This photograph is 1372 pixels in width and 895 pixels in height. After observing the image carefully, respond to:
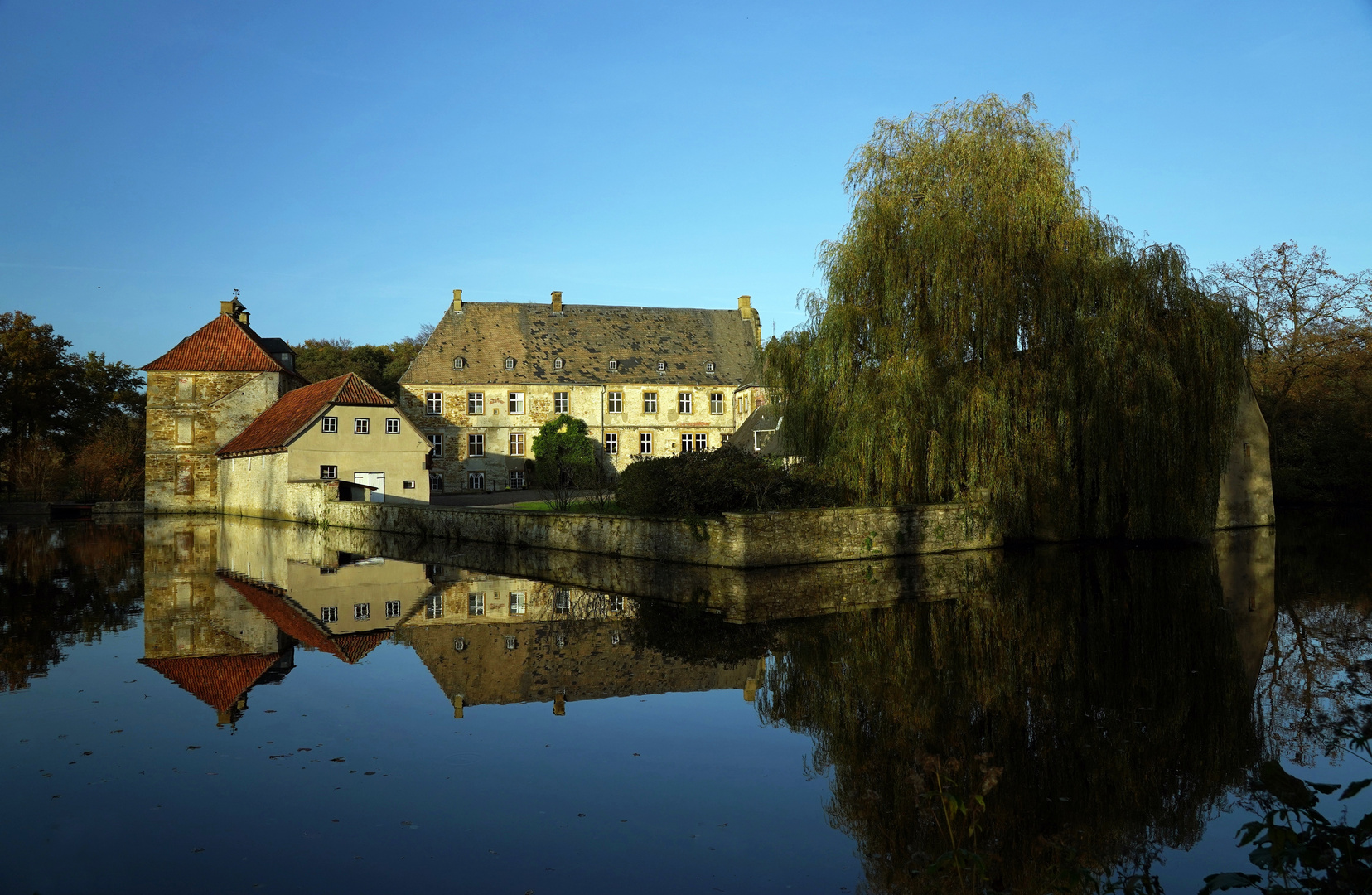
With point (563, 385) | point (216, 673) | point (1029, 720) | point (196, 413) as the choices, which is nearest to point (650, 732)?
point (1029, 720)

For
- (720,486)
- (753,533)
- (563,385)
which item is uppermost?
(563,385)

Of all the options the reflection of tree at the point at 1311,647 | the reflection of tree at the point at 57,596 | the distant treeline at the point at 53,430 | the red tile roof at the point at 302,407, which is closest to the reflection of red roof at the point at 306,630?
the reflection of tree at the point at 57,596

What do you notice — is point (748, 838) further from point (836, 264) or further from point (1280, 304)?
point (1280, 304)

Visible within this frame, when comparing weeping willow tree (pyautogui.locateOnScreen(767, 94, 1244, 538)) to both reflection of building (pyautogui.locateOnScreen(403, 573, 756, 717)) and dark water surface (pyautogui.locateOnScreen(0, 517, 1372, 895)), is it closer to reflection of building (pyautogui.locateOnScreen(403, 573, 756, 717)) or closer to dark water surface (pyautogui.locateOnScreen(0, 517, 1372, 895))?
dark water surface (pyautogui.locateOnScreen(0, 517, 1372, 895))

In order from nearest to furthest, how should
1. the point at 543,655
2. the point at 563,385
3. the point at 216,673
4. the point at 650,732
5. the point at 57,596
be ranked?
the point at 650,732 < the point at 216,673 < the point at 543,655 < the point at 57,596 < the point at 563,385

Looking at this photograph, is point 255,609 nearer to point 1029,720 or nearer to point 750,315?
point 1029,720

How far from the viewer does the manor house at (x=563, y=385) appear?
145 feet

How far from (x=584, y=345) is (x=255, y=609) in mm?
34872

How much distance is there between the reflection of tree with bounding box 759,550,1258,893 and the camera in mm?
4750

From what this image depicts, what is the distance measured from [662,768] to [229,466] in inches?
1493

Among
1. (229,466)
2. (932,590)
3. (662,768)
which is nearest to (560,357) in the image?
(229,466)

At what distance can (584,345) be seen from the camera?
1847 inches

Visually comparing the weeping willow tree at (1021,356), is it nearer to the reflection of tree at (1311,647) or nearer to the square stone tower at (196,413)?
the reflection of tree at (1311,647)

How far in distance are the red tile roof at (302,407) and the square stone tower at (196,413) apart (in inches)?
111
